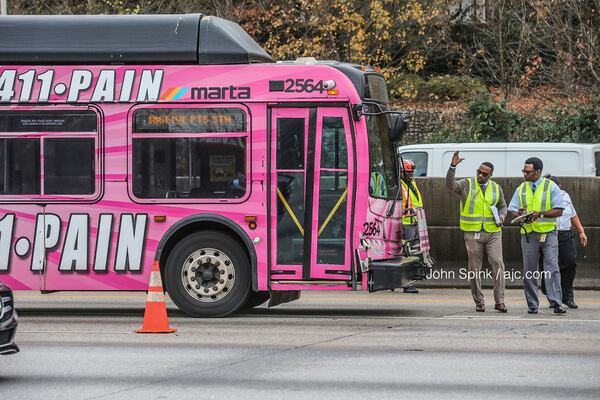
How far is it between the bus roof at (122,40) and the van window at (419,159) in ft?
27.0

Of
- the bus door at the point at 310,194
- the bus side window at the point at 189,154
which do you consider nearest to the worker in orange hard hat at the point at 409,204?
the bus door at the point at 310,194

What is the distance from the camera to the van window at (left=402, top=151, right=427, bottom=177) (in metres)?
22.6

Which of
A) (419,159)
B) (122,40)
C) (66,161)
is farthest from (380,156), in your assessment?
(419,159)

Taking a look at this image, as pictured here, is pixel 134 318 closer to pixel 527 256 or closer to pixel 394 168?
pixel 394 168

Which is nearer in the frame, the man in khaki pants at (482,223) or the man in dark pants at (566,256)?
the man in khaki pants at (482,223)

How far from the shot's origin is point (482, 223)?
1552 cm

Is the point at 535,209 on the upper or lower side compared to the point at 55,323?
upper

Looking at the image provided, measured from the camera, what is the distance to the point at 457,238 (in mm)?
19688

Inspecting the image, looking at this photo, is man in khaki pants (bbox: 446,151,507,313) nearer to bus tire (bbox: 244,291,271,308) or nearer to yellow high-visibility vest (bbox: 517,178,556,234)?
yellow high-visibility vest (bbox: 517,178,556,234)

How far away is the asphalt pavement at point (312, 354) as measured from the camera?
9461 millimetres

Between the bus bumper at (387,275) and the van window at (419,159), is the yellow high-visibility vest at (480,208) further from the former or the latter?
the van window at (419,159)

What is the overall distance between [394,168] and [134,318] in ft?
11.5

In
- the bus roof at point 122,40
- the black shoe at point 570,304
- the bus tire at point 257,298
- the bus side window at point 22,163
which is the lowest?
the black shoe at point 570,304

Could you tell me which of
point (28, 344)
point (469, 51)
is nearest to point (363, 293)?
point (28, 344)
